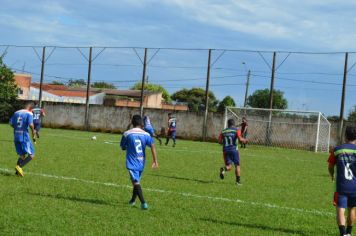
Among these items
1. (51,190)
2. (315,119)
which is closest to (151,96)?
(315,119)

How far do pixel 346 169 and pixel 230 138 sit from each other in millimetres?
7077

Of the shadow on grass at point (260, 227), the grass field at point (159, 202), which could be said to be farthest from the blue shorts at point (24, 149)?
the shadow on grass at point (260, 227)

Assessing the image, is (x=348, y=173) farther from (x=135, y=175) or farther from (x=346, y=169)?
(x=135, y=175)

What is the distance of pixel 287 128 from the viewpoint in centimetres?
3897

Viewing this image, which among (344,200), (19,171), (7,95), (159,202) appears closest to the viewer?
(344,200)

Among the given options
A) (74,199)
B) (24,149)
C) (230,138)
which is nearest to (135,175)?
(74,199)

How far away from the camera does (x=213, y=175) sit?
652 inches

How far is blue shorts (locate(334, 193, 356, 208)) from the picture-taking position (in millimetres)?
7996

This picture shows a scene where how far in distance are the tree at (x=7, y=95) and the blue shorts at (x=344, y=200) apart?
49.8m

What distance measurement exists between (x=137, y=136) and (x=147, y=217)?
1.68 meters

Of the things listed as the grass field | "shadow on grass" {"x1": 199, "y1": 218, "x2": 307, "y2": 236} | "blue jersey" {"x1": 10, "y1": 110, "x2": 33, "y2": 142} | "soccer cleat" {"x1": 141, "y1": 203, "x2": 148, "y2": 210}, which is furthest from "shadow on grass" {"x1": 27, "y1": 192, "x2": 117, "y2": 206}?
"blue jersey" {"x1": 10, "y1": 110, "x2": 33, "y2": 142}

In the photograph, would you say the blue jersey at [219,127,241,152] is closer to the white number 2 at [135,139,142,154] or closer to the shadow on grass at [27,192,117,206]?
the white number 2 at [135,139,142,154]

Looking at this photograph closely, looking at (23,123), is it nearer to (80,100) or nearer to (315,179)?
(315,179)

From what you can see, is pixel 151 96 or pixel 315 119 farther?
pixel 151 96
